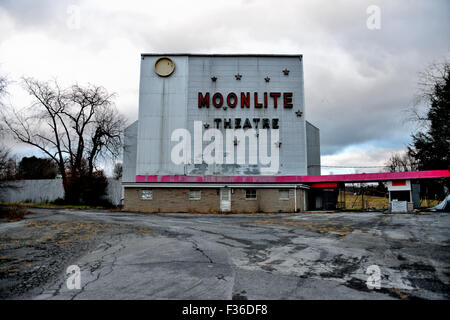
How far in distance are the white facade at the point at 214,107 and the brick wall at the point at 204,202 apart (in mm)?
3116

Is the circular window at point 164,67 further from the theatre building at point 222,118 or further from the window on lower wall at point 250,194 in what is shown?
the window on lower wall at point 250,194

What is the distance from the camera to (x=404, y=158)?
61.0m

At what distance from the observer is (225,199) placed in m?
25.1

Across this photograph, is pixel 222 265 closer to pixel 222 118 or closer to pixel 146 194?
pixel 146 194

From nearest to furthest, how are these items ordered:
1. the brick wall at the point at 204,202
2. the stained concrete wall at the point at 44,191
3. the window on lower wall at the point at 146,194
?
1. the brick wall at the point at 204,202
2. the window on lower wall at the point at 146,194
3. the stained concrete wall at the point at 44,191

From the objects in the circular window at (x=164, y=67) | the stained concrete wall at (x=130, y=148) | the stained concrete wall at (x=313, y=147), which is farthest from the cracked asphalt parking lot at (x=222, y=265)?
the circular window at (x=164, y=67)

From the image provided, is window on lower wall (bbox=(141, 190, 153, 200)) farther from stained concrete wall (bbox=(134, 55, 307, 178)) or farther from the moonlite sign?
the moonlite sign

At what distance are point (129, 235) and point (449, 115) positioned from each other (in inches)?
528

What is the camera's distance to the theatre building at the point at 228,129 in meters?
25.3

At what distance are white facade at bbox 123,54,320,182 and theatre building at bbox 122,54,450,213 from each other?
0.10 m

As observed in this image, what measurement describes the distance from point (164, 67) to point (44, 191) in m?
21.5

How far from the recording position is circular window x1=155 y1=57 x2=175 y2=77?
3002cm

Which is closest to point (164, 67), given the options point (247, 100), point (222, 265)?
point (247, 100)

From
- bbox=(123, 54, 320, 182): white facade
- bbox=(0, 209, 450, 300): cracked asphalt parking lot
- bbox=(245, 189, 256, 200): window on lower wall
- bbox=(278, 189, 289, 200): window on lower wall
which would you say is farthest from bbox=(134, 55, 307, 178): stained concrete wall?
bbox=(0, 209, 450, 300): cracked asphalt parking lot
